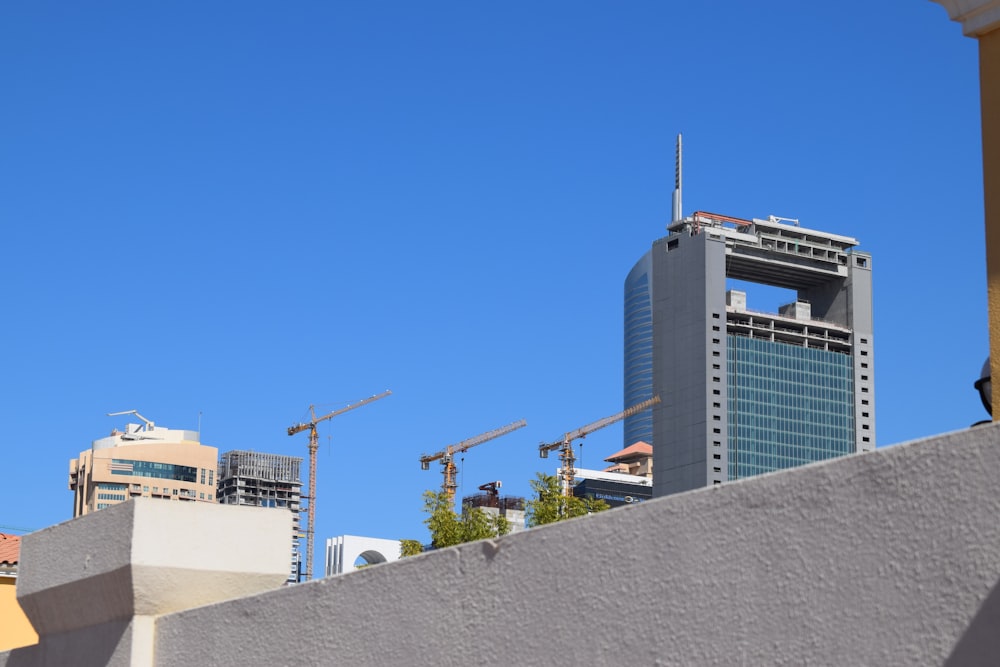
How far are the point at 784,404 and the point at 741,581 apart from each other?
17406cm

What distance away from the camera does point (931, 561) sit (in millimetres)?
2980

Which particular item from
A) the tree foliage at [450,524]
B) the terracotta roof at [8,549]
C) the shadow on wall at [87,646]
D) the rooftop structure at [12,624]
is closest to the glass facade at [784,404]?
the tree foliage at [450,524]

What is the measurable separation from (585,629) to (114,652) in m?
3.27

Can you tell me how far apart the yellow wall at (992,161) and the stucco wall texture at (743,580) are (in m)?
1.17

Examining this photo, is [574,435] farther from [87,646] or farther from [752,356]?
[87,646]

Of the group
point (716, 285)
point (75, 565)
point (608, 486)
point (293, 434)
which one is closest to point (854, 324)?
point (716, 285)

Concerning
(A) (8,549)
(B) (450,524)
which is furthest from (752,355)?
(A) (8,549)

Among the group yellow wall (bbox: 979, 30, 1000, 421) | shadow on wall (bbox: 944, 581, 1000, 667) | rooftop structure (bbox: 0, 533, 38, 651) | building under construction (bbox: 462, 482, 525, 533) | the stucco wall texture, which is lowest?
shadow on wall (bbox: 944, 581, 1000, 667)

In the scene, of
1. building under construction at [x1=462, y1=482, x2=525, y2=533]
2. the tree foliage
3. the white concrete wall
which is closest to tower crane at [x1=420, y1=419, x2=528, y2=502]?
building under construction at [x1=462, y1=482, x2=525, y2=533]

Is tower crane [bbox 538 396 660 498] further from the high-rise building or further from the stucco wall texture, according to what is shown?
the stucco wall texture

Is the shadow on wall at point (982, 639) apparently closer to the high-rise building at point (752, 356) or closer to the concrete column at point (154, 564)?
the concrete column at point (154, 564)

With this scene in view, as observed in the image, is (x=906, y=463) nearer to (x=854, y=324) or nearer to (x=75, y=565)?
(x=75, y=565)

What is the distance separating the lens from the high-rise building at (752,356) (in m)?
170

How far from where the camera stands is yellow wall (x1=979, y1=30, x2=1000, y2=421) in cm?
424
